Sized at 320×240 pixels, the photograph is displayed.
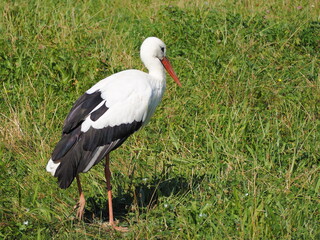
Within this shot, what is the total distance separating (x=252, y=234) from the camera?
4094 millimetres

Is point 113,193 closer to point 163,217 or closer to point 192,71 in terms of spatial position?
point 163,217

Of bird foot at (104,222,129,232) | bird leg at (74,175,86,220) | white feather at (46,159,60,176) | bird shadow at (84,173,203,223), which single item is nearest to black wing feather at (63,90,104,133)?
white feather at (46,159,60,176)

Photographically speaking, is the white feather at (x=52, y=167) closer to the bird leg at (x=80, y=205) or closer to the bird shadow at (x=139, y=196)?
the bird leg at (x=80, y=205)

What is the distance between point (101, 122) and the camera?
4.79 m

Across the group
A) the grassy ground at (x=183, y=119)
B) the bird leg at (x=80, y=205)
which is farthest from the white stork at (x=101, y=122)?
the grassy ground at (x=183, y=119)

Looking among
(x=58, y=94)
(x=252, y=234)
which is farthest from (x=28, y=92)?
(x=252, y=234)

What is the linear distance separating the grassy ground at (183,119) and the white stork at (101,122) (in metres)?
0.34

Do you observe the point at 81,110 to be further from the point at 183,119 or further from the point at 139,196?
the point at 183,119

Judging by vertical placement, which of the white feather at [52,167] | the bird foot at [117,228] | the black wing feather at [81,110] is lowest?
the bird foot at [117,228]

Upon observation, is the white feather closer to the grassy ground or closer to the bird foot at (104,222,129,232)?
the grassy ground

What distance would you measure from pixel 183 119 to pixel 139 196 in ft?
3.91

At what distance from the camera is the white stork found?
15.2ft

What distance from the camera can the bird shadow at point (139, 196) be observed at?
4938 mm

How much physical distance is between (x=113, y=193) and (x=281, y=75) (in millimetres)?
2299
